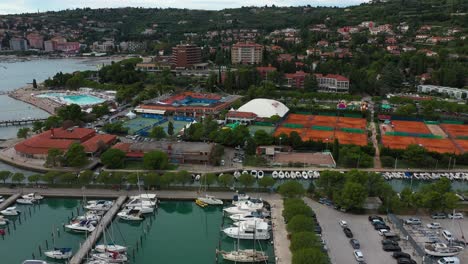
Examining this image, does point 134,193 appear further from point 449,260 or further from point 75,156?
point 449,260

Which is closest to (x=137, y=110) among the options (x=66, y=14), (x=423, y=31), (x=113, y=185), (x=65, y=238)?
→ (x=113, y=185)

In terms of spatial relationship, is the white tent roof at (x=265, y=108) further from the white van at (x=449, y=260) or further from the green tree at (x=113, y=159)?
the white van at (x=449, y=260)

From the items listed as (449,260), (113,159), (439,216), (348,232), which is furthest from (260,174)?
(449,260)

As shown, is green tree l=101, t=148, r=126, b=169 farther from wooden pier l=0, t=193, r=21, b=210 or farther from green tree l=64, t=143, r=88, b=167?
wooden pier l=0, t=193, r=21, b=210

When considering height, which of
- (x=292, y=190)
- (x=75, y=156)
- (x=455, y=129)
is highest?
(x=75, y=156)

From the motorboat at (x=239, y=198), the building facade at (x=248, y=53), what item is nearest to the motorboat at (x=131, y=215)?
the motorboat at (x=239, y=198)

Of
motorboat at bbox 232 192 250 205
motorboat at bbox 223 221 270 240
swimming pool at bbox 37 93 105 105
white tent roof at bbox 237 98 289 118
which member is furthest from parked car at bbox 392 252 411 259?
swimming pool at bbox 37 93 105 105

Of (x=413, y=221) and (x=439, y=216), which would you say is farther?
(x=439, y=216)
